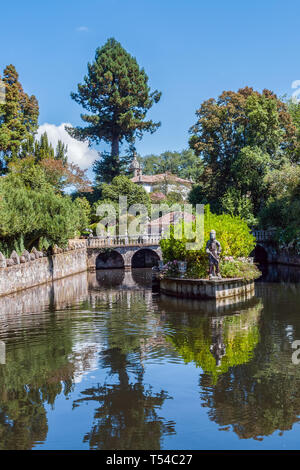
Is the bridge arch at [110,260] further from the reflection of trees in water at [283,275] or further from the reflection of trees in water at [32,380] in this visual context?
the reflection of trees in water at [32,380]

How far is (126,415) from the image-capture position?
30.1 feet

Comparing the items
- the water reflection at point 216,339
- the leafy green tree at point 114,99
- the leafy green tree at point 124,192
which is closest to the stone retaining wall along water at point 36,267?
the water reflection at point 216,339

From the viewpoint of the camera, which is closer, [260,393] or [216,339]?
[260,393]

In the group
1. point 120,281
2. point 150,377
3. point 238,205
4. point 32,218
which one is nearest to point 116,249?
point 120,281

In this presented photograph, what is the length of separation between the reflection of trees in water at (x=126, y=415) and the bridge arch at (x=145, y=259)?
3821 cm

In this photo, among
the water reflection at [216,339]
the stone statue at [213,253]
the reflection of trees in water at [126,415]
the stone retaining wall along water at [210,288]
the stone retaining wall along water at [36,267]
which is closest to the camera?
the reflection of trees in water at [126,415]

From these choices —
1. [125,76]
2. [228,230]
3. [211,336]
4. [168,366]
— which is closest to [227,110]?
[125,76]

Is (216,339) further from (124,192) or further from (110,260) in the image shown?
(124,192)

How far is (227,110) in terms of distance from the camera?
4584cm

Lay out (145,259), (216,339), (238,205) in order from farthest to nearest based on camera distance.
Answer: (145,259) → (238,205) → (216,339)

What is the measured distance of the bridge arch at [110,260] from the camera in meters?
47.9

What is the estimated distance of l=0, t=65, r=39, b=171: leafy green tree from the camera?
4989 cm

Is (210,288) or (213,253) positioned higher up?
(213,253)

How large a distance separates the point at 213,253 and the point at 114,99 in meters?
41.5
